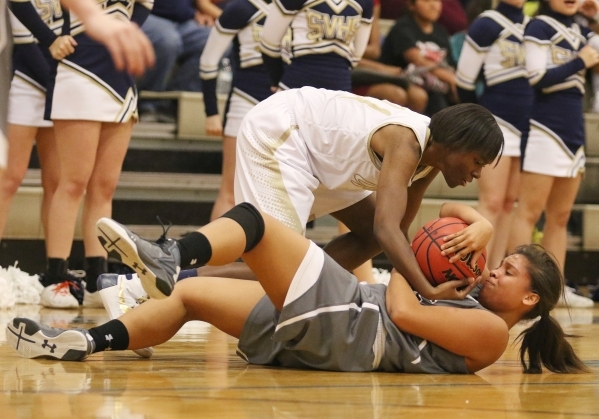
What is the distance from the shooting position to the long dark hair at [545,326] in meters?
3.02

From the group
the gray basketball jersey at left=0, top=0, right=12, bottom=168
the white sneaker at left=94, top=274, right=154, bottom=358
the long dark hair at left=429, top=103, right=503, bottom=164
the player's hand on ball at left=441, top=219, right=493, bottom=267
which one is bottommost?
the white sneaker at left=94, top=274, right=154, bottom=358

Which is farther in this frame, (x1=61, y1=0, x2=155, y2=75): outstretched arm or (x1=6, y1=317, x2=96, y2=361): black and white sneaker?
(x1=6, y1=317, x2=96, y2=361): black and white sneaker

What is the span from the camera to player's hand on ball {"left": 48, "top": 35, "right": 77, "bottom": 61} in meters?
4.59

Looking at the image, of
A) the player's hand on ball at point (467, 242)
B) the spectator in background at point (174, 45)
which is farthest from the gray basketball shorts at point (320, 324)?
the spectator in background at point (174, 45)

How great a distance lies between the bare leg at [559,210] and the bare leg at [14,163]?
2.97 metres

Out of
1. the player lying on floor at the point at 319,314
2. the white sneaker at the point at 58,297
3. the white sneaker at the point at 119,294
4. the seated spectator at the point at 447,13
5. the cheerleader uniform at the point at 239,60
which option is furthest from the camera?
the seated spectator at the point at 447,13

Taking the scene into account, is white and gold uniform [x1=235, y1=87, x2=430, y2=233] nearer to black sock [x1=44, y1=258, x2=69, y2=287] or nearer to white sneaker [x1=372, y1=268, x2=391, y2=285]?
black sock [x1=44, y1=258, x2=69, y2=287]

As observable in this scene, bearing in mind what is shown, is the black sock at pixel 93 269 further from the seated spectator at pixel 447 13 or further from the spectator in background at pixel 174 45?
the seated spectator at pixel 447 13

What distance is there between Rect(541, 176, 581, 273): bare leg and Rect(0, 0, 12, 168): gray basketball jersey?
14.3ft

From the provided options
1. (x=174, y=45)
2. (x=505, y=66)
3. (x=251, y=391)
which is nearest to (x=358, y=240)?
(x=251, y=391)

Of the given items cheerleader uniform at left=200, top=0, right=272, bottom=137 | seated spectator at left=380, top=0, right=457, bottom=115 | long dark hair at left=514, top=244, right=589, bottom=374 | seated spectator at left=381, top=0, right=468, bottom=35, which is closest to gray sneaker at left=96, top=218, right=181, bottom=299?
long dark hair at left=514, top=244, right=589, bottom=374

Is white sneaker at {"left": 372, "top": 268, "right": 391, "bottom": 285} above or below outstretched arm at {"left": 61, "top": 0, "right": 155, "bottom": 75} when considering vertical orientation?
below

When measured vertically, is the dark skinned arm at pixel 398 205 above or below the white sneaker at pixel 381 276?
above

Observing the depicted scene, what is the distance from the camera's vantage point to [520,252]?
10.0ft
